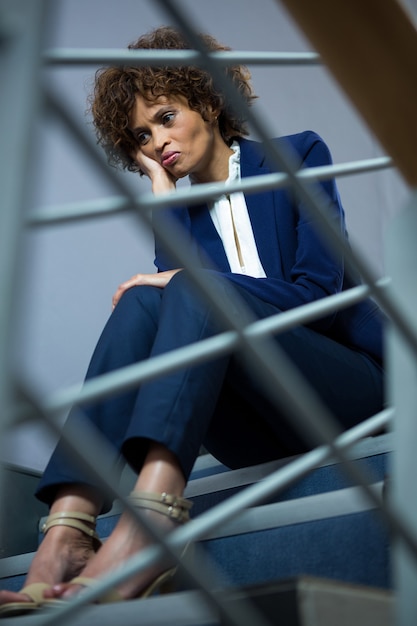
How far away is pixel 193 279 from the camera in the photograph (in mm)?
419

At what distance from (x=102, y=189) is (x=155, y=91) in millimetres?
178

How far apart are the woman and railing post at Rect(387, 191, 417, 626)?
0.15 m

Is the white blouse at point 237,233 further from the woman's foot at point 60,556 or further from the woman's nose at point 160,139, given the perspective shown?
the woman's foot at point 60,556

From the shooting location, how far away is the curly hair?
142 cm

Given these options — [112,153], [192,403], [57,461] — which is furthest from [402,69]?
[112,153]

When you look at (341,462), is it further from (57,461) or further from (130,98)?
(130,98)

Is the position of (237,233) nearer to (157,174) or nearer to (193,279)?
(157,174)

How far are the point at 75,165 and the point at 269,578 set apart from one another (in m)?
1.14

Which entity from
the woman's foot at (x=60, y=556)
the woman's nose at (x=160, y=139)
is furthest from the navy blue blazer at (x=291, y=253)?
the woman's foot at (x=60, y=556)

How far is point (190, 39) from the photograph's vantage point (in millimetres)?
387

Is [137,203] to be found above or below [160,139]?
below

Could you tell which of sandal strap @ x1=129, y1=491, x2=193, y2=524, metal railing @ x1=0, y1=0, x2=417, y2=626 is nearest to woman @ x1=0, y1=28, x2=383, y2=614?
sandal strap @ x1=129, y1=491, x2=193, y2=524

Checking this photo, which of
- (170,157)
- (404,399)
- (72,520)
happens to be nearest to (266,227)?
(170,157)

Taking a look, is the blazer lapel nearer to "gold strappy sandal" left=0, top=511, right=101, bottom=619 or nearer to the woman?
the woman
